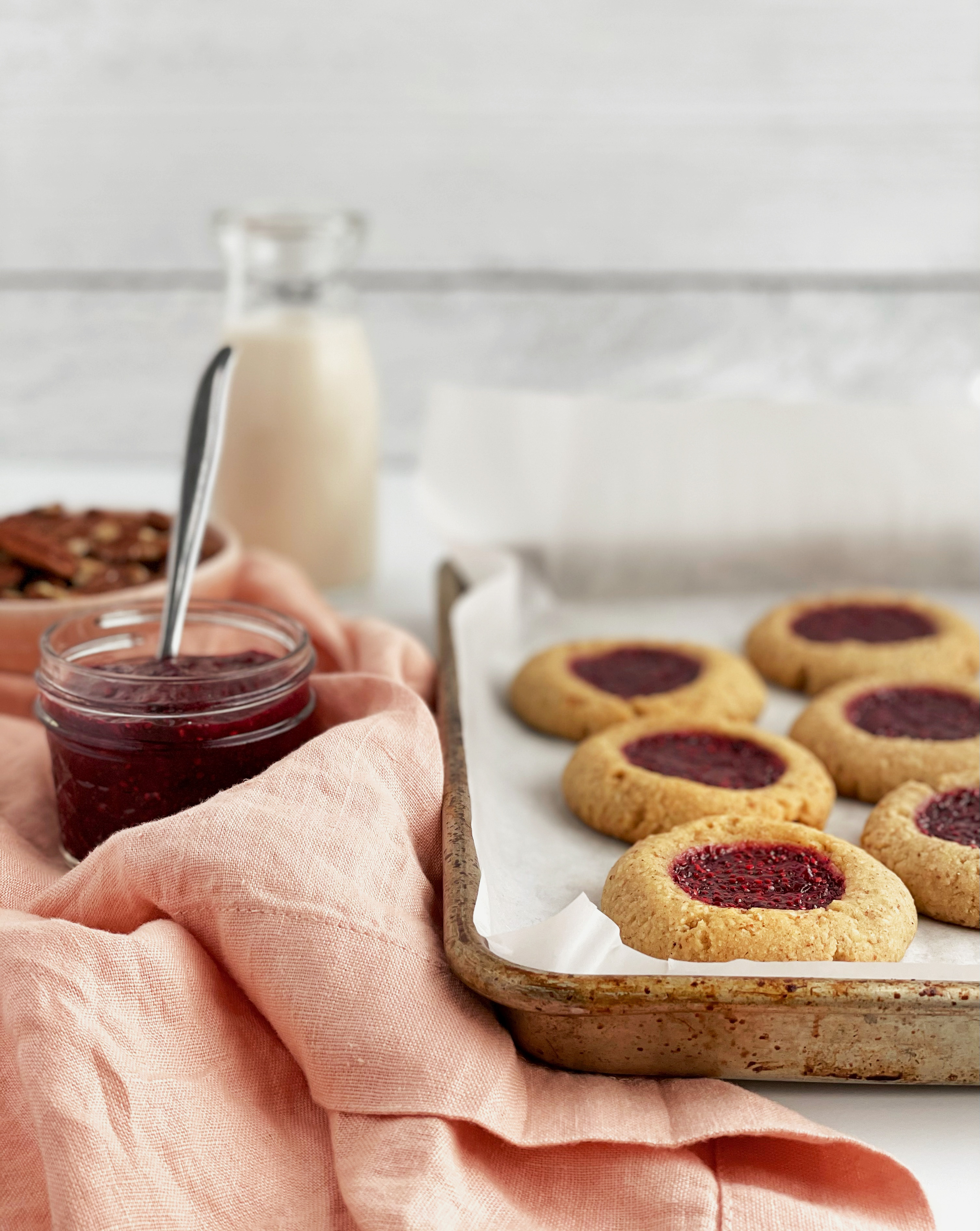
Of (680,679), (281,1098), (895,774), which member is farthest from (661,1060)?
(680,679)

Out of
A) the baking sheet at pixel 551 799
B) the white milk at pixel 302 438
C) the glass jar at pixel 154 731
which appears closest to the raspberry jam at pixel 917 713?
the baking sheet at pixel 551 799

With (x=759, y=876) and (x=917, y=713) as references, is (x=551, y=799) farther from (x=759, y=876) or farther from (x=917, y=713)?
(x=917, y=713)

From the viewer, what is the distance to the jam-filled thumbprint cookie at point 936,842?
944 mm

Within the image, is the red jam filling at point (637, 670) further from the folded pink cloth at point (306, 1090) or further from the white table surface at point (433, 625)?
the folded pink cloth at point (306, 1090)

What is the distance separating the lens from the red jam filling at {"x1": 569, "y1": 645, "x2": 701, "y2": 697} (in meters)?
1.38

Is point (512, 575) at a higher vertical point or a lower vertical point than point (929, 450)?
lower

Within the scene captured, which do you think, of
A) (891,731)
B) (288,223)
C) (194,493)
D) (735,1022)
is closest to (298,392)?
(288,223)

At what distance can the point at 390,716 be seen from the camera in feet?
3.38

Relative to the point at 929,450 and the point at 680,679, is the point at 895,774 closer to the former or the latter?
the point at 680,679

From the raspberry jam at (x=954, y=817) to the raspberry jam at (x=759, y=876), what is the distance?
0.14 meters

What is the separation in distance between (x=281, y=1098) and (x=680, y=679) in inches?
29.0

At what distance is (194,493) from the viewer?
3.80ft

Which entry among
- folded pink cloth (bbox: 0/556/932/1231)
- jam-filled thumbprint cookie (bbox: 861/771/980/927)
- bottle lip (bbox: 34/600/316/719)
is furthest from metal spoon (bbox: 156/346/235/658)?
Result: jam-filled thumbprint cookie (bbox: 861/771/980/927)

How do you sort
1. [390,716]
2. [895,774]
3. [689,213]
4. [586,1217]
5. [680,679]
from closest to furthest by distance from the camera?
[586,1217] < [390,716] < [895,774] < [680,679] < [689,213]
